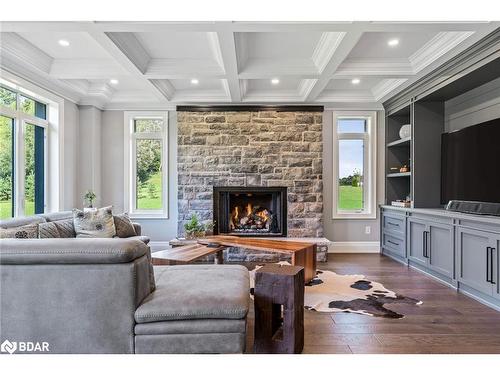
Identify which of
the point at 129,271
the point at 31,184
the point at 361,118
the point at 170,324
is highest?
the point at 361,118

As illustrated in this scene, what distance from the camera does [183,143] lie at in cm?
519

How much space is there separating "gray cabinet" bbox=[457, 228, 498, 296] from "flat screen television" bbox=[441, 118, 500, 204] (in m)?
0.41

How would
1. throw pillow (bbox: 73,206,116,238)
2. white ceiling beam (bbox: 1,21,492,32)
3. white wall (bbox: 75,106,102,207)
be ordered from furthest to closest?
1. white wall (bbox: 75,106,102,207)
2. throw pillow (bbox: 73,206,116,238)
3. white ceiling beam (bbox: 1,21,492,32)

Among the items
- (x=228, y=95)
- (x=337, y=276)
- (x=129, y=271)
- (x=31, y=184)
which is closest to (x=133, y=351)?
(x=129, y=271)

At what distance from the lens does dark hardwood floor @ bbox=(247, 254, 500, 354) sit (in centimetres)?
220

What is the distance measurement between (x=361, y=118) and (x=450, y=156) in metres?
1.81

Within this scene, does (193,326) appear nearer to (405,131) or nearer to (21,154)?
(21,154)

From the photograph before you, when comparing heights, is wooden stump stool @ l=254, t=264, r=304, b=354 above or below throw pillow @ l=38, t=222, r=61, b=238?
below

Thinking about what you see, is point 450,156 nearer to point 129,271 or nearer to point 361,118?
point 361,118

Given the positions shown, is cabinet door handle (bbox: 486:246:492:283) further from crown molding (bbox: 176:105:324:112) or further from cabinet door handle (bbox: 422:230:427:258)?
crown molding (bbox: 176:105:324:112)

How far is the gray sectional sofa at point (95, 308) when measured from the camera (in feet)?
5.54

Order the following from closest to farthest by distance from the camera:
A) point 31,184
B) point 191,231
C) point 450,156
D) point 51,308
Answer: point 51,308, point 450,156, point 31,184, point 191,231

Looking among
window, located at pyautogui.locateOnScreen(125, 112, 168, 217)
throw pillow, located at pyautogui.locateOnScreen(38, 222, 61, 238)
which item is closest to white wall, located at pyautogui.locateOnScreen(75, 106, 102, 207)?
window, located at pyautogui.locateOnScreen(125, 112, 168, 217)

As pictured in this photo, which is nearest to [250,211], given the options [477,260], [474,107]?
[477,260]
